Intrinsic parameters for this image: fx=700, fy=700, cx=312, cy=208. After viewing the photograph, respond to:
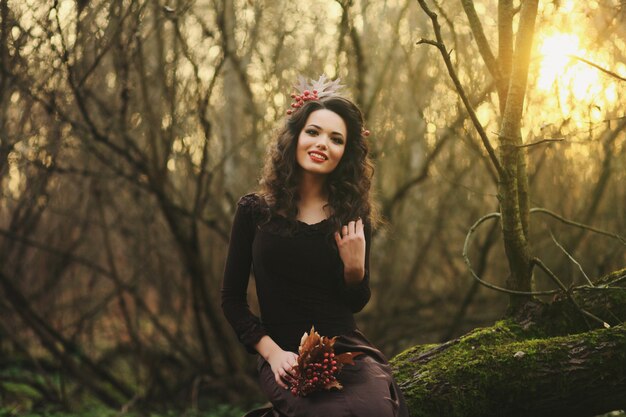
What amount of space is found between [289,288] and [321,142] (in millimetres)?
632

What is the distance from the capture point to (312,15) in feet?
21.7

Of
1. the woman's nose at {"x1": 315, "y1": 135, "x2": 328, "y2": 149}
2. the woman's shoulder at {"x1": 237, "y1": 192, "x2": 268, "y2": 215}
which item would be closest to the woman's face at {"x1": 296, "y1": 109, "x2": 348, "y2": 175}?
the woman's nose at {"x1": 315, "y1": 135, "x2": 328, "y2": 149}

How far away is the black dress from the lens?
9.30 feet

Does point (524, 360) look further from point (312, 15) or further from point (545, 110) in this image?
point (312, 15)

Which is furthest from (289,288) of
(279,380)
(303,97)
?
(303,97)

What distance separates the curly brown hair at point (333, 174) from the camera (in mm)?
3001

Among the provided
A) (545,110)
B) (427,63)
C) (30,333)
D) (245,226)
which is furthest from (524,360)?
(30,333)

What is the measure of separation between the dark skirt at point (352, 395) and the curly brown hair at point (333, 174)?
0.56 m

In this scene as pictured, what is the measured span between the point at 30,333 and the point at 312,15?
5087 millimetres

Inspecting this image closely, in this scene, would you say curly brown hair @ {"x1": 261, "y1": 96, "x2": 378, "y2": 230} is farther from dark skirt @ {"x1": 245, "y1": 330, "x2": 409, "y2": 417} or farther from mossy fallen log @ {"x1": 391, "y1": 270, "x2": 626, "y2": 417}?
mossy fallen log @ {"x1": 391, "y1": 270, "x2": 626, "y2": 417}

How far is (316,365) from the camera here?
2473mm

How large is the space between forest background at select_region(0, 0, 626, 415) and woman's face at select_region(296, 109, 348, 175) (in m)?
1.99

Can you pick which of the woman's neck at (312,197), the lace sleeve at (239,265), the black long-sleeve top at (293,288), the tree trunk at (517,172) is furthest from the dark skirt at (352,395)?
the tree trunk at (517,172)

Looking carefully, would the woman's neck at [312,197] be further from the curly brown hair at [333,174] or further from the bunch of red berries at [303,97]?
the bunch of red berries at [303,97]
